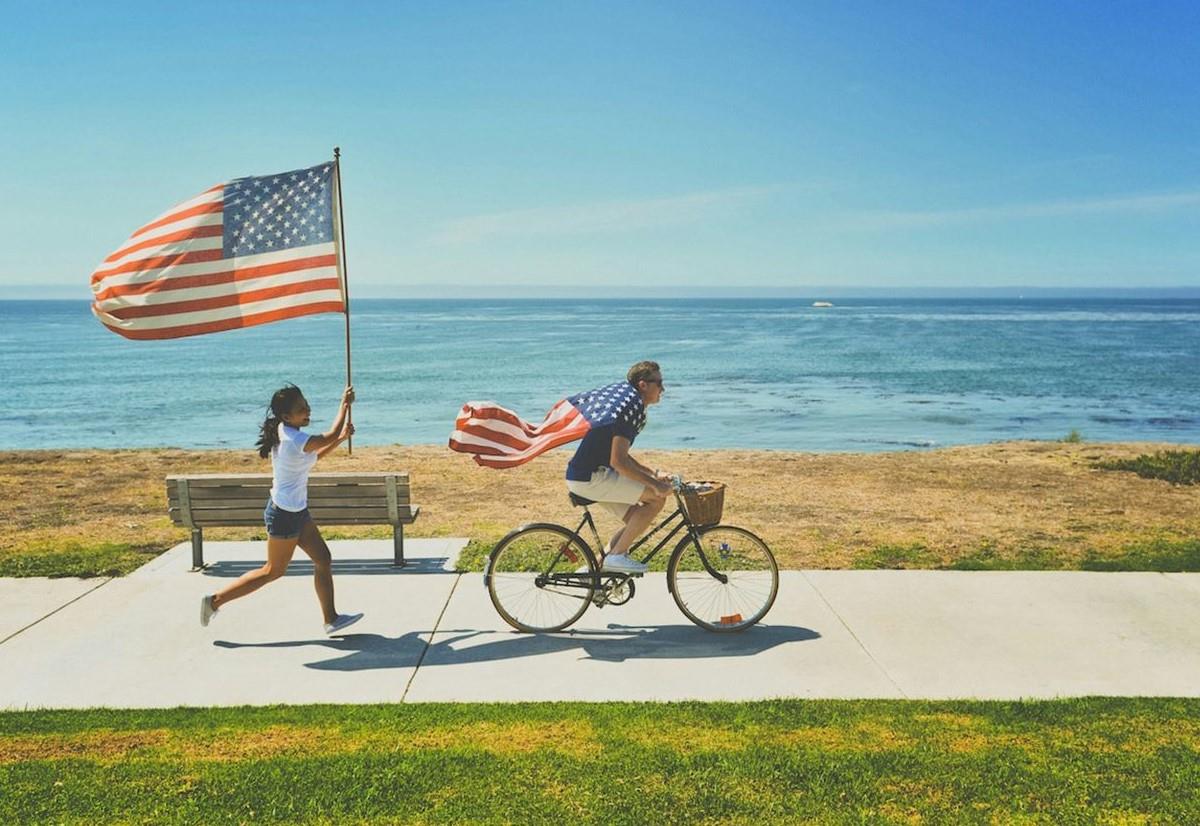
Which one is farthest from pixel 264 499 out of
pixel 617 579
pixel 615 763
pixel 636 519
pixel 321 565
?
pixel 615 763

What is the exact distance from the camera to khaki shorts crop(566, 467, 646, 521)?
633 cm

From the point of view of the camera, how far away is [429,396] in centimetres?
4184

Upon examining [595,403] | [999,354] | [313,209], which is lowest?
[999,354]

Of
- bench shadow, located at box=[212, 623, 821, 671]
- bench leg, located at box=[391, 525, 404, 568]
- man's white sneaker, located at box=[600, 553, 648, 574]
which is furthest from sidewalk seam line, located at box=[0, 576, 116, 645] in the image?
man's white sneaker, located at box=[600, 553, 648, 574]

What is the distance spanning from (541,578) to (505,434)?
1.08m

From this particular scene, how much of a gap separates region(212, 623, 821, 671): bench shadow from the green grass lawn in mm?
839

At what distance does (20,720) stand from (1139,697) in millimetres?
6091

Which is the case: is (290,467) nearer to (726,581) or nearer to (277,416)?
(277,416)

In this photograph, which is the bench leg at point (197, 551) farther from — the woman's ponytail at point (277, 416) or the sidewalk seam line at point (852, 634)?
the sidewalk seam line at point (852, 634)

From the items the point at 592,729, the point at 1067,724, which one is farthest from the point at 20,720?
the point at 1067,724

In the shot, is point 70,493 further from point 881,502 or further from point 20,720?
point 881,502

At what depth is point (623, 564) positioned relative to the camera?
6.50 m

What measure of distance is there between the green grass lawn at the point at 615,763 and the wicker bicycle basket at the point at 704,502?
152 cm

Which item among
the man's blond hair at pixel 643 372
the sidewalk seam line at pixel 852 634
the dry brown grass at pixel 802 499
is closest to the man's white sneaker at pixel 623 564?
the man's blond hair at pixel 643 372
